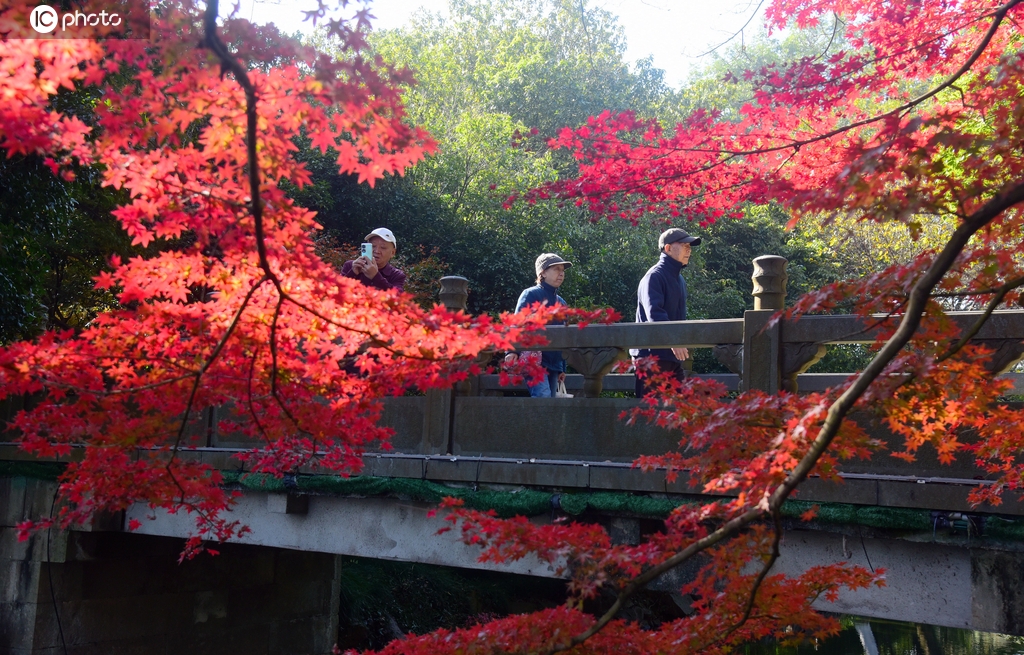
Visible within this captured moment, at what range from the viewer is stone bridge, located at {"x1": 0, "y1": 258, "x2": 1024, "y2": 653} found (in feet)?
14.5

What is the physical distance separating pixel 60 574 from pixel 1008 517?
7.94 meters

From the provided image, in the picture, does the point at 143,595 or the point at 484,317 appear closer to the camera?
the point at 484,317

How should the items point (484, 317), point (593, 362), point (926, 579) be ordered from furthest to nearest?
1. point (593, 362)
2. point (926, 579)
3. point (484, 317)

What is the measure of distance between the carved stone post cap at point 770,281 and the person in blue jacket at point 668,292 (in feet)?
2.57

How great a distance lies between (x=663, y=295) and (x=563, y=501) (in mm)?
1586

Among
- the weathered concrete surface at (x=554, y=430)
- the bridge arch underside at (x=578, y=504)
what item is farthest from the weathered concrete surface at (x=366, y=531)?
the weathered concrete surface at (x=554, y=430)

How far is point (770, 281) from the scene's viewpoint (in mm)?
5152

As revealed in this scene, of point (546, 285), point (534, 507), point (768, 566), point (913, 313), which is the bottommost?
point (534, 507)

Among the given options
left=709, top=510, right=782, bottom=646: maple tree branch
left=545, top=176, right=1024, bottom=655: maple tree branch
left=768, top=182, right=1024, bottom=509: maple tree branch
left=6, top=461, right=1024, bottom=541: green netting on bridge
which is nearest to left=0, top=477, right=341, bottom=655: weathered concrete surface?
left=6, top=461, right=1024, bottom=541: green netting on bridge

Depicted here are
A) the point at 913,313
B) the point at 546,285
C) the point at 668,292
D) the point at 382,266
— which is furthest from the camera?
the point at 546,285

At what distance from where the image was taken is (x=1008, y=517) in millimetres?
4223

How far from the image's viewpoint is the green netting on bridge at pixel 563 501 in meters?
4.42

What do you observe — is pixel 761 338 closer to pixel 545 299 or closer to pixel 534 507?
pixel 534 507

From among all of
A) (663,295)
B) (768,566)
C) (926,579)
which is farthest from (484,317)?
(926,579)
